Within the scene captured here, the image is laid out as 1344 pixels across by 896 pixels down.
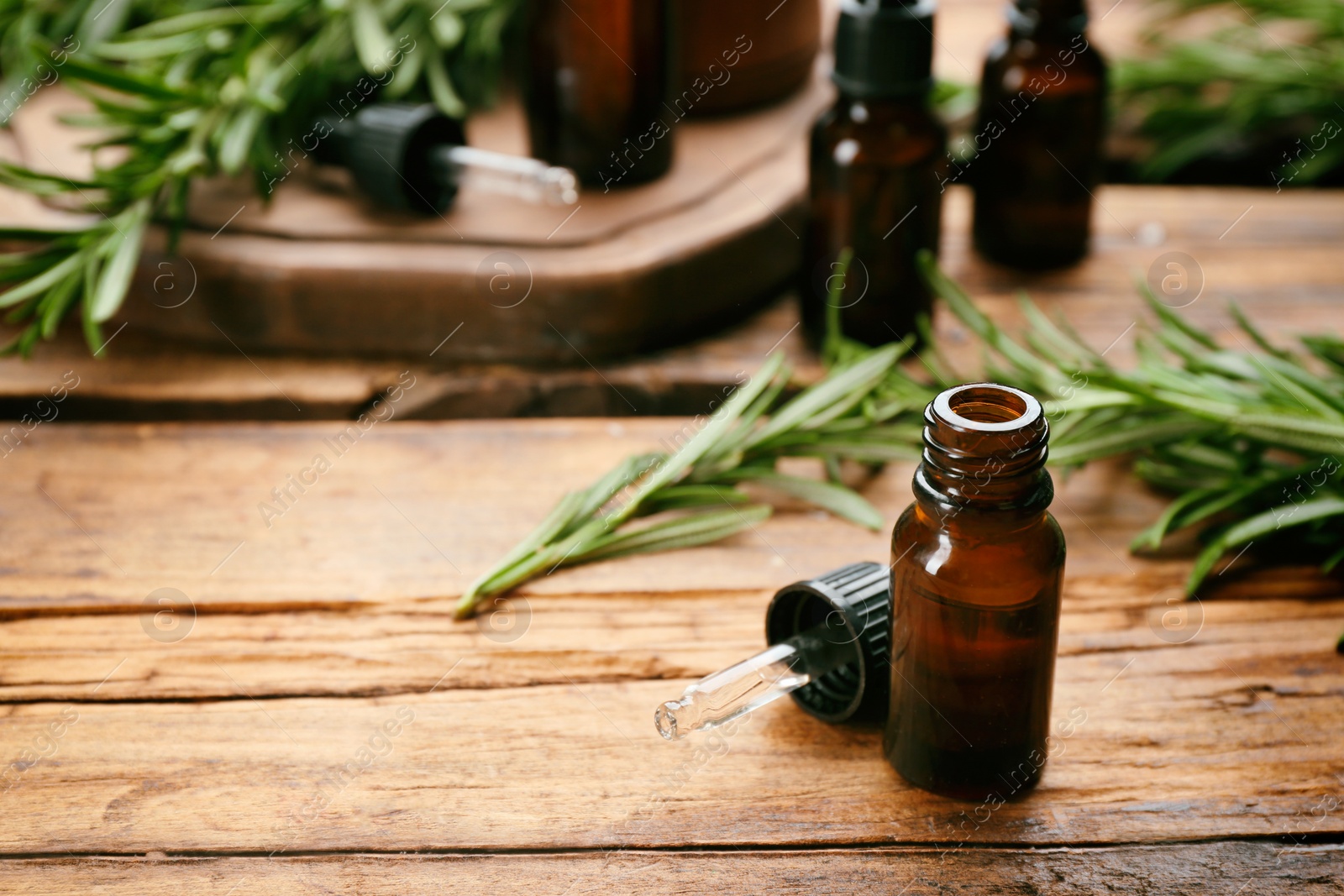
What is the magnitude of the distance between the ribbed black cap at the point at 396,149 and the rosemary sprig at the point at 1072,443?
15.1 inches

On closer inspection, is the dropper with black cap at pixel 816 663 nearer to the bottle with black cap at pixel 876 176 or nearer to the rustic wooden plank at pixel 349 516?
the rustic wooden plank at pixel 349 516

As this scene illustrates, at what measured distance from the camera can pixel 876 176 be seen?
103 cm

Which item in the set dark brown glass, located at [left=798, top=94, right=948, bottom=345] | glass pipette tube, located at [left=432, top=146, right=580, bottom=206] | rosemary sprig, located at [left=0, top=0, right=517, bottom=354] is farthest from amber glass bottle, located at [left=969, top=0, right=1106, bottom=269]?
rosemary sprig, located at [left=0, top=0, right=517, bottom=354]

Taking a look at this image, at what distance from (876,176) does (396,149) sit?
1.43 feet

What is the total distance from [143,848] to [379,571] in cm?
26

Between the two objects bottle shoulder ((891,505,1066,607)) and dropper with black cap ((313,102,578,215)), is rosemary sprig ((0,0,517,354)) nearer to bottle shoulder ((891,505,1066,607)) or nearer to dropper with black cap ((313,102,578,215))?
dropper with black cap ((313,102,578,215))

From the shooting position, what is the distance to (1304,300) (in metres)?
1.17

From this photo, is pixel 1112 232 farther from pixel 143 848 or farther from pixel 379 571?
pixel 143 848

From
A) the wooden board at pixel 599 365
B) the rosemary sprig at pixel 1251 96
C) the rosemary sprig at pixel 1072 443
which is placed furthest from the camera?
the rosemary sprig at pixel 1251 96

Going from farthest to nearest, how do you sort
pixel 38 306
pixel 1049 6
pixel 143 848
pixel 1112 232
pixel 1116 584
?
pixel 1112 232
pixel 1049 6
pixel 38 306
pixel 1116 584
pixel 143 848

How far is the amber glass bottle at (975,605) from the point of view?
61cm

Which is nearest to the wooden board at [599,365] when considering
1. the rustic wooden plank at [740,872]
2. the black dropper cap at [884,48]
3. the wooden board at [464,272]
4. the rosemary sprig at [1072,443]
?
the wooden board at [464,272]

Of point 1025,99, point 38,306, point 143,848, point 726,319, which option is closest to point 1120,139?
point 1025,99

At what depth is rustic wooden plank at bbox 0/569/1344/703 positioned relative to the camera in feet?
2.57
